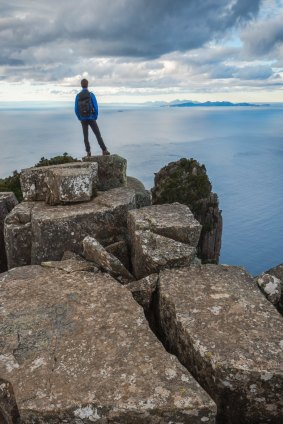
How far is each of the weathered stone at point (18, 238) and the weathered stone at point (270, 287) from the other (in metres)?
6.94

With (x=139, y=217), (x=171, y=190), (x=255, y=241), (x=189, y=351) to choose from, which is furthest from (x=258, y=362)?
(x=255, y=241)

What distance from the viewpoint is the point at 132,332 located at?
262 inches

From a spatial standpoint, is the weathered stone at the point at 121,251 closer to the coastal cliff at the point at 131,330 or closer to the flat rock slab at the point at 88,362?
the coastal cliff at the point at 131,330

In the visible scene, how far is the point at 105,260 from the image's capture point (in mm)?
9062

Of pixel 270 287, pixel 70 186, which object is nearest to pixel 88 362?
pixel 270 287

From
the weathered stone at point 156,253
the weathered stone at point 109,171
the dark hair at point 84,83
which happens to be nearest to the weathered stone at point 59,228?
the weathered stone at point 156,253

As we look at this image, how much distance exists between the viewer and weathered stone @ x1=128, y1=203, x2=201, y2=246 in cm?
1005

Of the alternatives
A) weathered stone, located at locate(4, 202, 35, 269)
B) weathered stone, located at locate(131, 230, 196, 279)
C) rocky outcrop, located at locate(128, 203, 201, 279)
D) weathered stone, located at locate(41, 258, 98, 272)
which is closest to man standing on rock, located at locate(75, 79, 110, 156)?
weathered stone, located at locate(4, 202, 35, 269)

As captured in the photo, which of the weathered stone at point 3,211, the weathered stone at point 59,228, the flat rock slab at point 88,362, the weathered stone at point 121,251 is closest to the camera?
the flat rock slab at point 88,362

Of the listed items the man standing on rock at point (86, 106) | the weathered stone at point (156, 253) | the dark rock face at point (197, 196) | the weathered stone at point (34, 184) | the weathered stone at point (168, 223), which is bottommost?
the dark rock face at point (197, 196)

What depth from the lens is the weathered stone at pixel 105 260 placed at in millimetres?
8992

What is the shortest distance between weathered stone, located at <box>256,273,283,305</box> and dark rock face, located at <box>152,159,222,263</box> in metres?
14.6

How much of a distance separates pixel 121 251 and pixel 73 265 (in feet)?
6.09

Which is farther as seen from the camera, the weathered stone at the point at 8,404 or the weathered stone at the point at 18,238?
the weathered stone at the point at 18,238
